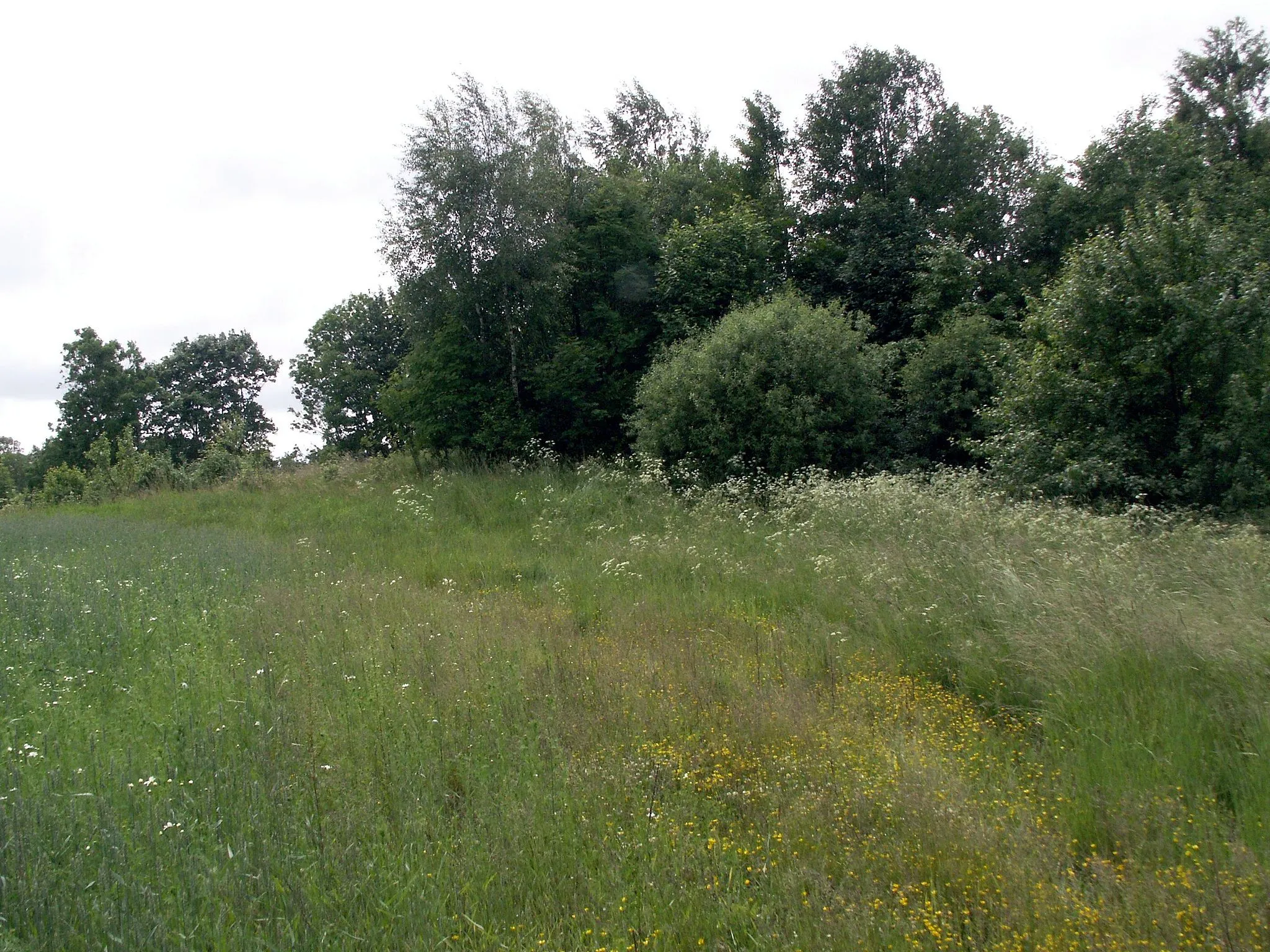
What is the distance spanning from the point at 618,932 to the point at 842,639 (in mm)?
3833

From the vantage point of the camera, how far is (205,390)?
55.0 metres

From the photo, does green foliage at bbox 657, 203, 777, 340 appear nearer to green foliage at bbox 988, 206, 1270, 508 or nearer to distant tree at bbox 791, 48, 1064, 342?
distant tree at bbox 791, 48, 1064, 342

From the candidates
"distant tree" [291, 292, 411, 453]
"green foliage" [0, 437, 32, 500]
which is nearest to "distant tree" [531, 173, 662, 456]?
"distant tree" [291, 292, 411, 453]

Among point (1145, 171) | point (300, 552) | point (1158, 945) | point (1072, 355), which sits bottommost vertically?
point (1158, 945)

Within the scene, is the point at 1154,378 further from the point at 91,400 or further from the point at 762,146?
the point at 91,400

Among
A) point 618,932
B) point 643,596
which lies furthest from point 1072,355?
point 618,932

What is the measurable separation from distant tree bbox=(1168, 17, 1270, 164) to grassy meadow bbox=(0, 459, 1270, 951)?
2422cm

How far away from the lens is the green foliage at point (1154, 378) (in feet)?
38.9

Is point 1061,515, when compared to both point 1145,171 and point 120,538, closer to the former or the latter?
point 120,538

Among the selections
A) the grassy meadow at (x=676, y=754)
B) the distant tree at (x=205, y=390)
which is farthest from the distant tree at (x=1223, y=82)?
the distant tree at (x=205, y=390)

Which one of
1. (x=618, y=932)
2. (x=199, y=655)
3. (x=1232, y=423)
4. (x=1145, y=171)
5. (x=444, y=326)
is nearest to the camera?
(x=618, y=932)

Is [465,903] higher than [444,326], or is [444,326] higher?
[444,326]

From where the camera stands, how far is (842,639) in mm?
6602

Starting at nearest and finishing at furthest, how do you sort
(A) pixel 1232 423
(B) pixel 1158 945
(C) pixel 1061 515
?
1. (B) pixel 1158 945
2. (C) pixel 1061 515
3. (A) pixel 1232 423
